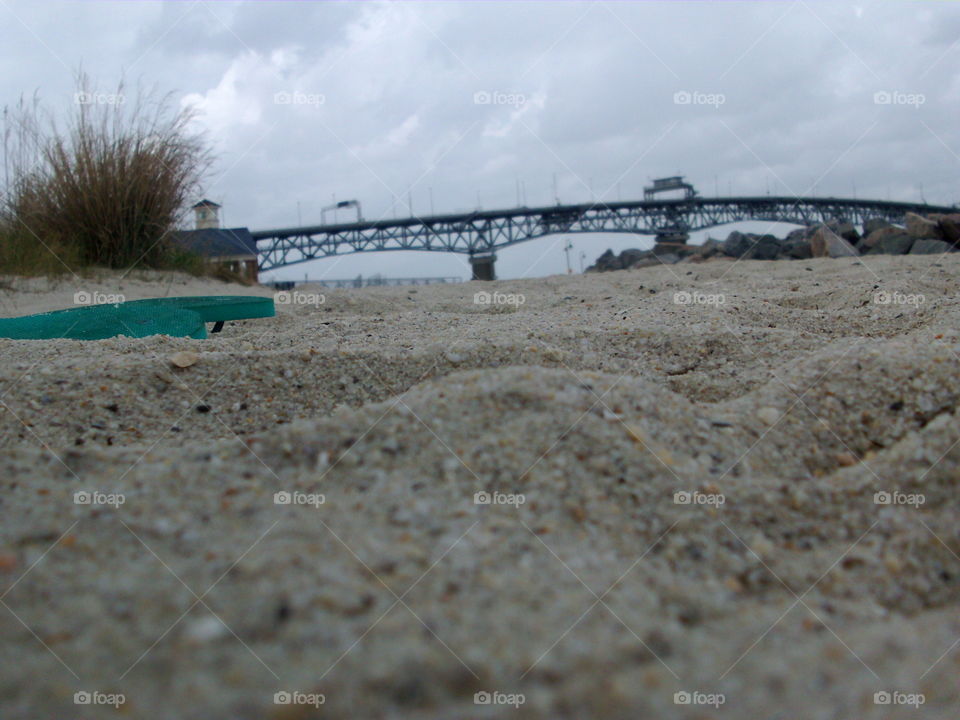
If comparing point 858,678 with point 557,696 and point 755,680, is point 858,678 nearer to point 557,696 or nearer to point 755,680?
point 755,680

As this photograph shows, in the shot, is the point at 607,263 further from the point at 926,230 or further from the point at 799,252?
the point at 926,230
